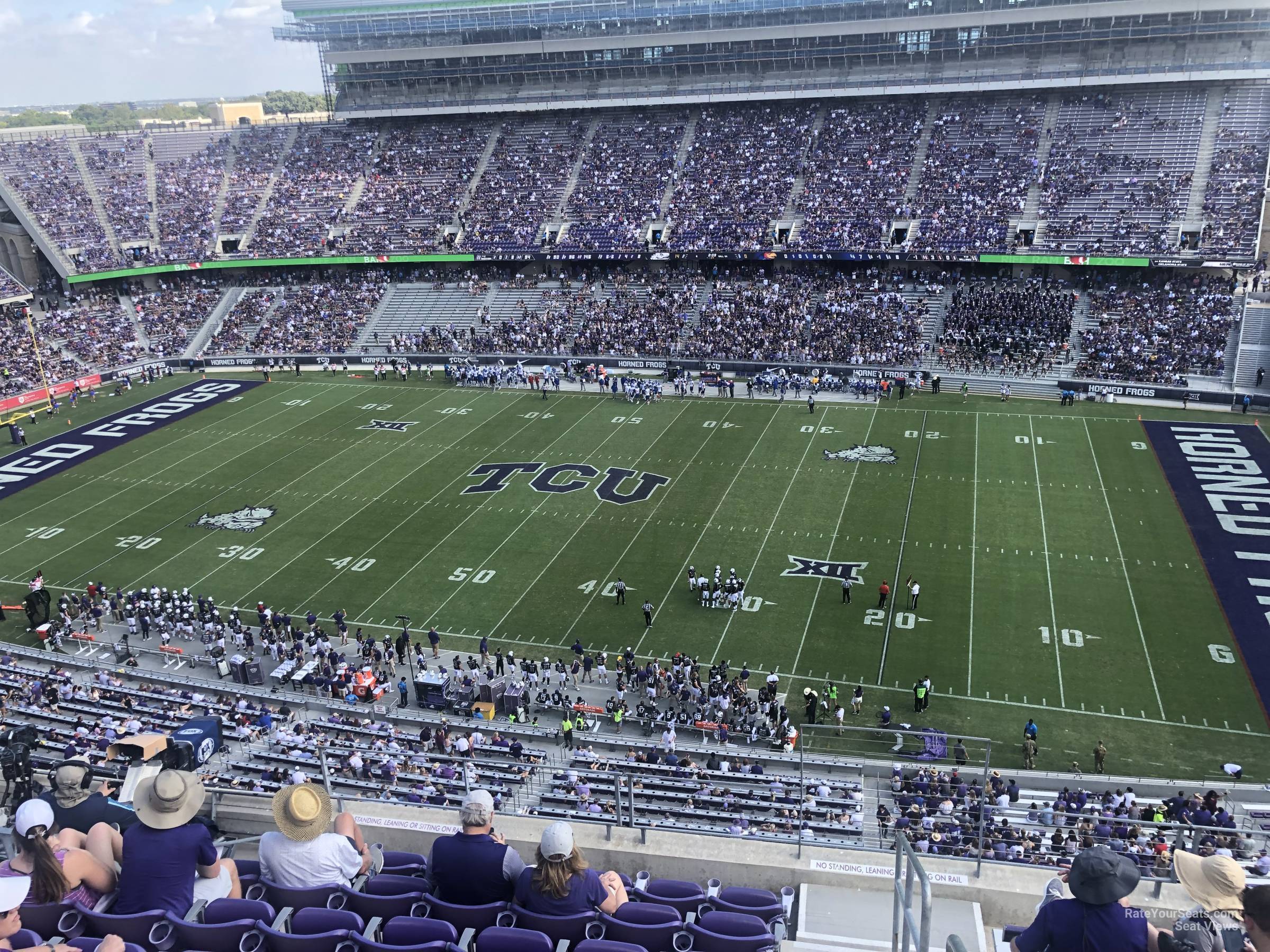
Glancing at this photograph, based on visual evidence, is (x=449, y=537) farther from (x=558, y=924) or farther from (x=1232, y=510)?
(x=558, y=924)

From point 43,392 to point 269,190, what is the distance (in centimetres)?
2258

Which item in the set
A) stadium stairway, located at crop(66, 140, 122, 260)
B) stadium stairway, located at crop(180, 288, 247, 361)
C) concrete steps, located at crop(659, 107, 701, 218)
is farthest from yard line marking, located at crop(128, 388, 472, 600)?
stadium stairway, located at crop(66, 140, 122, 260)

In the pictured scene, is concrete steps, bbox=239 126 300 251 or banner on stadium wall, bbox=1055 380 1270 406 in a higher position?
concrete steps, bbox=239 126 300 251

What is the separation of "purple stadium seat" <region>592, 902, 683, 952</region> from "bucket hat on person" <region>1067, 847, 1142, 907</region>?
7.76ft

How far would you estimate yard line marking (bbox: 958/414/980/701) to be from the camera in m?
21.6

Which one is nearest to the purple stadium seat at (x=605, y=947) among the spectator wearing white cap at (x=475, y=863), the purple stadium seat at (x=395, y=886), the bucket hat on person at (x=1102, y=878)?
the spectator wearing white cap at (x=475, y=863)

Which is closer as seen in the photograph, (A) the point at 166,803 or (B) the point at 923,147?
(A) the point at 166,803

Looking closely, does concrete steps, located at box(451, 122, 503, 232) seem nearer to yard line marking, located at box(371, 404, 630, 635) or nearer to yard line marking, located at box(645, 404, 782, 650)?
yard line marking, located at box(371, 404, 630, 635)

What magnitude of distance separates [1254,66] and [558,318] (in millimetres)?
37493

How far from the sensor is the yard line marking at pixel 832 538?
74.4 ft

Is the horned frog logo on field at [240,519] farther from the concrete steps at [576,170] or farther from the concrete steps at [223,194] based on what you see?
the concrete steps at [223,194]

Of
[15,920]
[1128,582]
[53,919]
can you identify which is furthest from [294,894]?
[1128,582]

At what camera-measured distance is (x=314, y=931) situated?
20.5ft

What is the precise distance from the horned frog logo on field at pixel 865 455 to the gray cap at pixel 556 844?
94.6 feet
